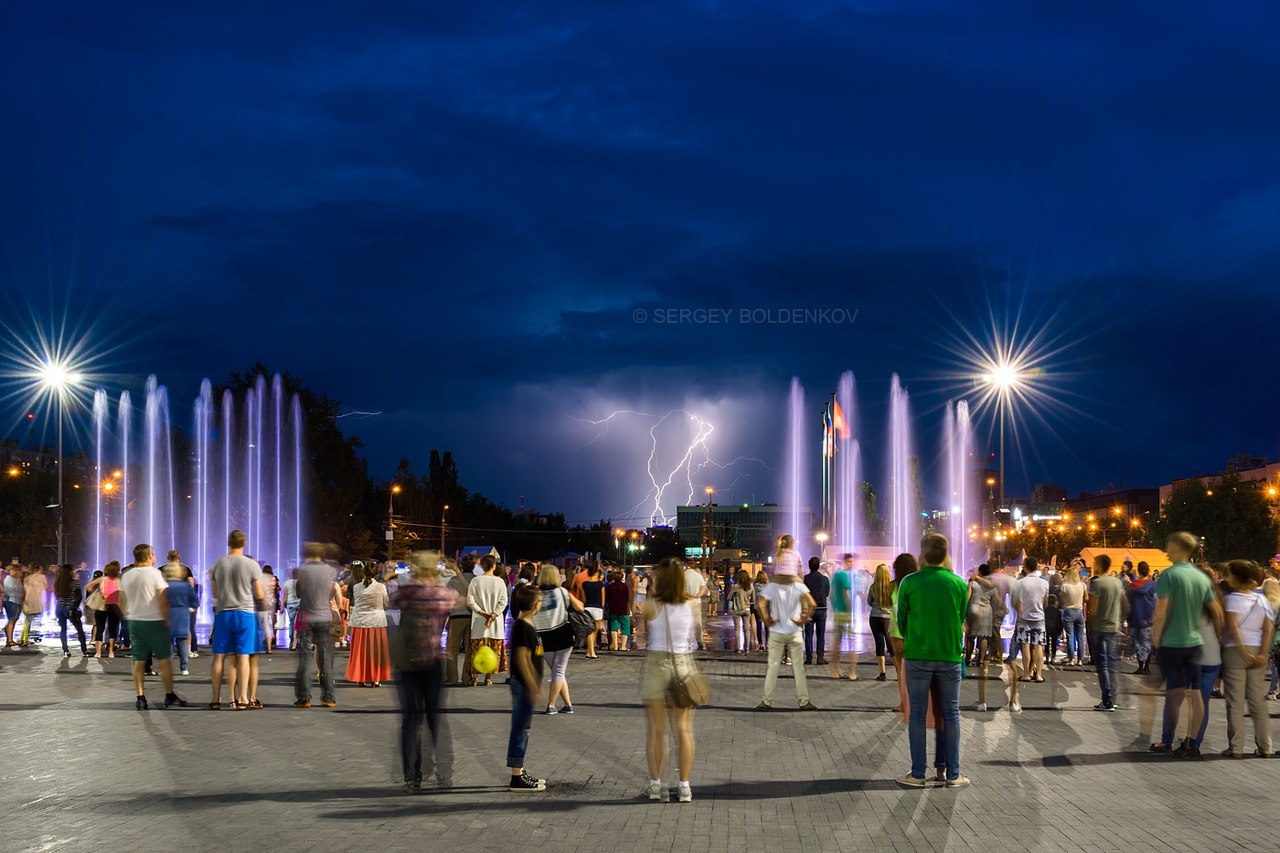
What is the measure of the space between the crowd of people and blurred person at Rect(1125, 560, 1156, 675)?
0.03m

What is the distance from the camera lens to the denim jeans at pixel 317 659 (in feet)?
48.5

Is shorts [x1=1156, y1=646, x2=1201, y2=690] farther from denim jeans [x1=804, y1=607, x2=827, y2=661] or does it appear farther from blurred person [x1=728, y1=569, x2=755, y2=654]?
blurred person [x1=728, y1=569, x2=755, y2=654]

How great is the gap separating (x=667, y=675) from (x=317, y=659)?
24.1ft

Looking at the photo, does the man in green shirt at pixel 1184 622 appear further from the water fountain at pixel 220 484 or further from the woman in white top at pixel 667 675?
the water fountain at pixel 220 484

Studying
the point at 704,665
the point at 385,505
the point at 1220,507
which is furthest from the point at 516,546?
the point at 704,665

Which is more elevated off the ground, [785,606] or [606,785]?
[785,606]

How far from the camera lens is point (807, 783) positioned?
9.90 metres

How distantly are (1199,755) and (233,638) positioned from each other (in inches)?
412

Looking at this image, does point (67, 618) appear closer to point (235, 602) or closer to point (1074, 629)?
point (235, 602)

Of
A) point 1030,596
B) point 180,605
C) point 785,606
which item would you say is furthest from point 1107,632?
point 180,605

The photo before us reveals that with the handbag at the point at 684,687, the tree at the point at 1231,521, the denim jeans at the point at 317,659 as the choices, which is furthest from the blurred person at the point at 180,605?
the tree at the point at 1231,521

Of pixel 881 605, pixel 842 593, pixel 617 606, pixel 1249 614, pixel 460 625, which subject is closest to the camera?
pixel 1249 614

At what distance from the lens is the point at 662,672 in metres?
9.07

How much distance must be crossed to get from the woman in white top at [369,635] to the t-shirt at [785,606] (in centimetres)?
591
